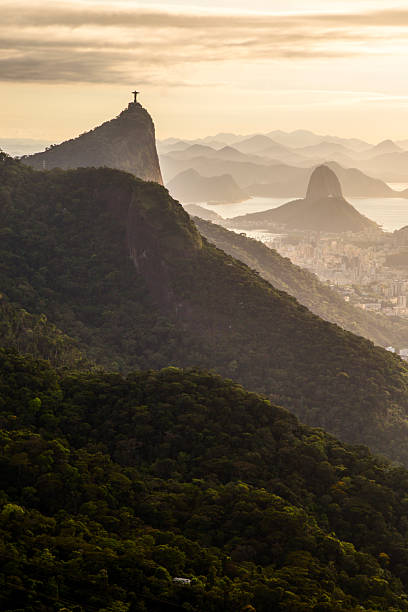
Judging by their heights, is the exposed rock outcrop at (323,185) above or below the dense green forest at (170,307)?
above

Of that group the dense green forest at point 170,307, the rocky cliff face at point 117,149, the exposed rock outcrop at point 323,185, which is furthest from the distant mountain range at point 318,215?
the dense green forest at point 170,307

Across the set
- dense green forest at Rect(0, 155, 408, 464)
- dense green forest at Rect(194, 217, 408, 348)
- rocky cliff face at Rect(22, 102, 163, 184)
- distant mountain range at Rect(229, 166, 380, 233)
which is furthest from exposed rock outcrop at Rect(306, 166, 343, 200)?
dense green forest at Rect(0, 155, 408, 464)

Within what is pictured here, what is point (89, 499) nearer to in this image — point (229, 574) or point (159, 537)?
point (159, 537)

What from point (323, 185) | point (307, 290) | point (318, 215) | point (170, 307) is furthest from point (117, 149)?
point (323, 185)

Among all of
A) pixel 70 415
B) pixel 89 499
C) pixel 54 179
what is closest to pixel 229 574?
pixel 89 499

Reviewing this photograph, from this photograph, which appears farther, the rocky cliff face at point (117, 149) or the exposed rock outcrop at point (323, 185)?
the exposed rock outcrop at point (323, 185)

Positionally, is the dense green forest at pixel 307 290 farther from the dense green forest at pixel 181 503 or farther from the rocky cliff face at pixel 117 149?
the dense green forest at pixel 181 503

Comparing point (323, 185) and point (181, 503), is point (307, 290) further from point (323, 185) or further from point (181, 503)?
point (323, 185)
